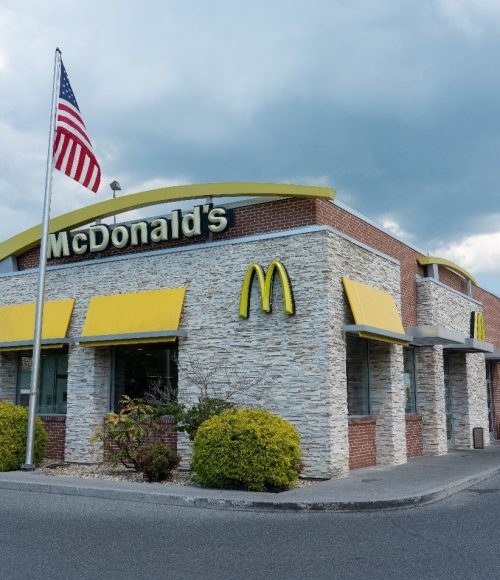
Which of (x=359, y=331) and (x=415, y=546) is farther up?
(x=359, y=331)

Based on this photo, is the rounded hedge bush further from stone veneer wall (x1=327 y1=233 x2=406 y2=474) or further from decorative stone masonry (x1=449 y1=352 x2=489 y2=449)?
decorative stone masonry (x1=449 y1=352 x2=489 y2=449)

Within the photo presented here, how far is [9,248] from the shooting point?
19.4 meters

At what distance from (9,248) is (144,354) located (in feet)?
20.2

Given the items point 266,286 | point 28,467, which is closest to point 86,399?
point 28,467

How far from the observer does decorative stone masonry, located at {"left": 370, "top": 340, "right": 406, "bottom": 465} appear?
15859 mm

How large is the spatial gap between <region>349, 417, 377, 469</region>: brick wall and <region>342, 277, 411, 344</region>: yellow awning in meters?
2.05

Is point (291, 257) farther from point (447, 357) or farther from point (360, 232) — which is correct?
point (447, 357)

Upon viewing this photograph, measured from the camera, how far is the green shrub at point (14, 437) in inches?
568

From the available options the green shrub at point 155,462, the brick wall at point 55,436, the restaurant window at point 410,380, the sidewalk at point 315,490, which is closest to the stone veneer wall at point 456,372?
the restaurant window at point 410,380

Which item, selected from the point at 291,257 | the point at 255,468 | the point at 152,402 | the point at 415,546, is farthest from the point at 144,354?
the point at 415,546

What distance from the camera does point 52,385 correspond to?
17656 millimetres

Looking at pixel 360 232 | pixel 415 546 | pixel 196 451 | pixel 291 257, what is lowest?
pixel 415 546

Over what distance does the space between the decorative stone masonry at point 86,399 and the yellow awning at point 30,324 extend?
645 mm

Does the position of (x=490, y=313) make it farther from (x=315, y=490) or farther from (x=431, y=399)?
(x=315, y=490)
